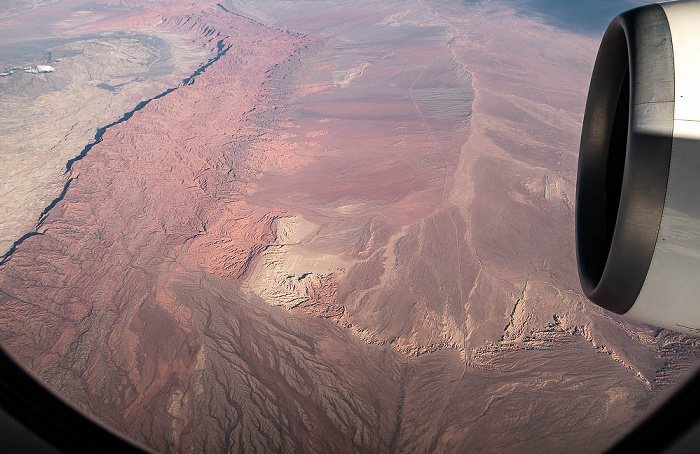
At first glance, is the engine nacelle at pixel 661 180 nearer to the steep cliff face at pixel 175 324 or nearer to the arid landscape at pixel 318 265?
the arid landscape at pixel 318 265

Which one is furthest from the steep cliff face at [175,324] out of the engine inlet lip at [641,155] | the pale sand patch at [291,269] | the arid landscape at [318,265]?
the engine inlet lip at [641,155]

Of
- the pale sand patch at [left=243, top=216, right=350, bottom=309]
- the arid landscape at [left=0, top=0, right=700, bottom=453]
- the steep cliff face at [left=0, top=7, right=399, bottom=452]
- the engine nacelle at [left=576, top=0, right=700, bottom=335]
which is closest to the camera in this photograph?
the engine nacelle at [left=576, top=0, right=700, bottom=335]

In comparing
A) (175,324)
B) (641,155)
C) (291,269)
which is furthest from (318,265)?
(641,155)

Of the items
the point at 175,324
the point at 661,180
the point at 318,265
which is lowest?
the point at 175,324

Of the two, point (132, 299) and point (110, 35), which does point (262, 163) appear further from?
point (110, 35)

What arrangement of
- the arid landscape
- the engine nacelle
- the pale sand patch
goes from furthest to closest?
1. the pale sand patch
2. the arid landscape
3. the engine nacelle

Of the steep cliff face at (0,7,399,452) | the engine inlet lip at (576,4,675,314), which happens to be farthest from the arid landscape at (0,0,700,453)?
the engine inlet lip at (576,4,675,314)

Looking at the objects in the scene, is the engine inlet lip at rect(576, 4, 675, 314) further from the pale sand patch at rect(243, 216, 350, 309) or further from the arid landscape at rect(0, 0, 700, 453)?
the pale sand patch at rect(243, 216, 350, 309)

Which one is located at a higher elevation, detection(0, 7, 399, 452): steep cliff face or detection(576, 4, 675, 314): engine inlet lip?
detection(576, 4, 675, 314): engine inlet lip

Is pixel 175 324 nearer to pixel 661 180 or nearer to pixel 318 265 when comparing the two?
pixel 318 265

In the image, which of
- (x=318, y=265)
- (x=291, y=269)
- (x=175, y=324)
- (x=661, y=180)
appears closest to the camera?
(x=661, y=180)
